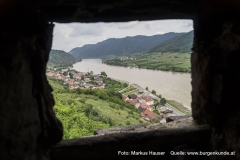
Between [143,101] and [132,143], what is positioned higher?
[132,143]

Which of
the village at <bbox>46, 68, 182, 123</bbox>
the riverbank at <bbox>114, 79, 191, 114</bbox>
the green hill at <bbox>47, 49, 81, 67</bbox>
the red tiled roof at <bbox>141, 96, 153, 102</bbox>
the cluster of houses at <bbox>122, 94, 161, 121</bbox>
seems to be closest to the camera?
the village at <bbox>46, 68, 182, 123</bbox>

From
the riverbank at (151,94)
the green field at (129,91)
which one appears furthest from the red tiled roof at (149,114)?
the green field at (129,91)

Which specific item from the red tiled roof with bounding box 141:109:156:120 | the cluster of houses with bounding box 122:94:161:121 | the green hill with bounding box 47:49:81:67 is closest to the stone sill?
the red tiled roof with bounding box 141:109:156:120

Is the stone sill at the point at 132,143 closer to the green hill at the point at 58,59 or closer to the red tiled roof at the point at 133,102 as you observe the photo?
the red tiled roof at the point at 133,102

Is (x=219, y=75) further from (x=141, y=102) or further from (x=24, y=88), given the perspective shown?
(x=141, y=102)

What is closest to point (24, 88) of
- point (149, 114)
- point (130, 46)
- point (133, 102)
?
point (149, 114)

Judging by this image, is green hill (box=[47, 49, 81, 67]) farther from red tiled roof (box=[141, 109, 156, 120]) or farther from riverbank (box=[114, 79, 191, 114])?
red tiled roof (box=[141, 109, 156, 120])

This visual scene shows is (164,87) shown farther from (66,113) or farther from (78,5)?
(78,5)

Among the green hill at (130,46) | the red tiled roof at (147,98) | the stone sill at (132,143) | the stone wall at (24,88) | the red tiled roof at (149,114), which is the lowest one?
the red tiled roof at (149,114)
